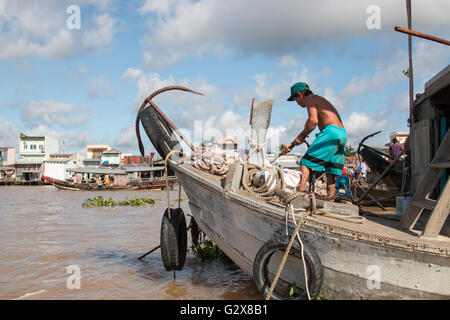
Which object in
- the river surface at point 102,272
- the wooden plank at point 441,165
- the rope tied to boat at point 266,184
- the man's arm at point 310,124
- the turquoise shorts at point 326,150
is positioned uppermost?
the man's arm at point 310,124

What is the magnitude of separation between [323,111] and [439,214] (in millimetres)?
1611

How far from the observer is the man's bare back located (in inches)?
145

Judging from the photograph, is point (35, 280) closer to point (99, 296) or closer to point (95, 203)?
point (99, 296)

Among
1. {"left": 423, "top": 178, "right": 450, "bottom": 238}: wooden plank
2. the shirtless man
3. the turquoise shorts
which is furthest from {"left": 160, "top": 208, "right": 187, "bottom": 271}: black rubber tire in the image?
{"left": 423, "top": 178, "right": 450, "bottom": 238}: wooden plank

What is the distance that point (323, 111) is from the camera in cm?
369

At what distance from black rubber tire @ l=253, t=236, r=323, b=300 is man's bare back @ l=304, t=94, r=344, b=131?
1.48 m

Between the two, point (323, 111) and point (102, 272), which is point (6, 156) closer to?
point (102, 272)

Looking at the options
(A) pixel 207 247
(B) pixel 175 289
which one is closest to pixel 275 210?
(B) pixel 175 289

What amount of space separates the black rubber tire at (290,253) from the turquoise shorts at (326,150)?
1.13m

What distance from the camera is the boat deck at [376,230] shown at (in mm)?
2242

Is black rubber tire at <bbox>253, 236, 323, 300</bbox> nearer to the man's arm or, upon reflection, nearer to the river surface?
the river surface

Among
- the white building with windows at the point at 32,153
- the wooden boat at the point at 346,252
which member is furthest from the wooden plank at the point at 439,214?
the white building with windows at the point at 32,153

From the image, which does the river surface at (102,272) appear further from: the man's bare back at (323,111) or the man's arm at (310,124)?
the man's bare back at (323,111)

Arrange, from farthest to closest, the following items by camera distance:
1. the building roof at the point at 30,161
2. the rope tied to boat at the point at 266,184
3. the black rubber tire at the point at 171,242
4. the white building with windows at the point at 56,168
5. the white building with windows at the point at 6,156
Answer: the white building with windows at the point at 6,156 → the building roof at the point at 30,161 → the white building with windows at the point at 56,168 → the black rubber tire at the point at 171,242 → the rope tied to boat at the point at 266,184
